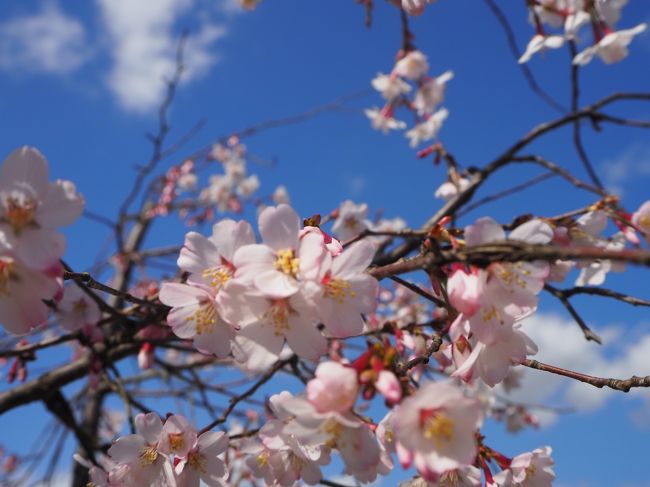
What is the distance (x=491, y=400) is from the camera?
4.84 m

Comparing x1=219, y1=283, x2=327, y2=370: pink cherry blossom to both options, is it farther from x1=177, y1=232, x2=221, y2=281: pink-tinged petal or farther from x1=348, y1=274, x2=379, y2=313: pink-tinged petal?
x1=177, y1=232, x2=221, y2=281: pink-tinged petal

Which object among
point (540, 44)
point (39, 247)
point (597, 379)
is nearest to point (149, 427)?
point (39, 247)

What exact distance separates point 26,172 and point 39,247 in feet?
0.41

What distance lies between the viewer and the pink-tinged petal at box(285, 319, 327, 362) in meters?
0.90

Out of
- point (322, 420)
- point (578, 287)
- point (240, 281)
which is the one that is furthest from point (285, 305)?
point (578, 287)

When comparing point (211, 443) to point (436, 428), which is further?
point (211, 443)

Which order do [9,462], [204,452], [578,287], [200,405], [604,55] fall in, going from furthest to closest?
[9,462] < [200,405] < [604,55] < [578,287] < [204,452]

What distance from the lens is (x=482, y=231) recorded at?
802 mm

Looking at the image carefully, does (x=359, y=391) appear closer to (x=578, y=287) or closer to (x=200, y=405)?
(x=578, y=287)

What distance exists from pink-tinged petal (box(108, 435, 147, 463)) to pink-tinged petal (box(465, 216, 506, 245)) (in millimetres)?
886

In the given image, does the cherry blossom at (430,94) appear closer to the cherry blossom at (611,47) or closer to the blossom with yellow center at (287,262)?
the cherry blossom at (611,47)

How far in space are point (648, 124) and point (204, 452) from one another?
2049 mm

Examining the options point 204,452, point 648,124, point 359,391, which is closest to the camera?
point 359,391

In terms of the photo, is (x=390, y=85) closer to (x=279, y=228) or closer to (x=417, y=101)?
(x=417, y=101)
